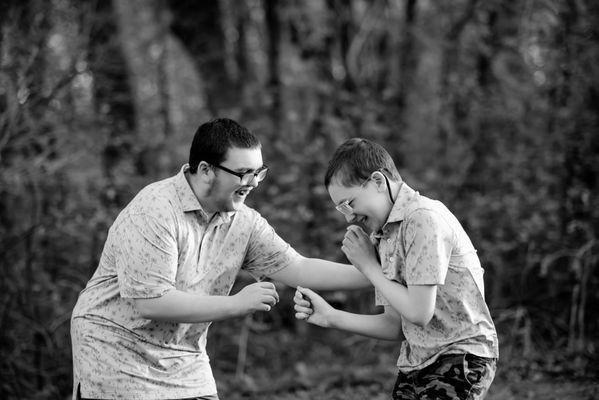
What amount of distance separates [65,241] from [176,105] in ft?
9.54

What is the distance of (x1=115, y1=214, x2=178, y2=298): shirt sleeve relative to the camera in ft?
10.1

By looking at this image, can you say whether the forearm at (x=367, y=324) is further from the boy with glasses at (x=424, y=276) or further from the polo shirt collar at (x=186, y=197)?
the polo shirt collar at (x=186, y=197)

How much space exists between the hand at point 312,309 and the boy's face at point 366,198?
1.67ft

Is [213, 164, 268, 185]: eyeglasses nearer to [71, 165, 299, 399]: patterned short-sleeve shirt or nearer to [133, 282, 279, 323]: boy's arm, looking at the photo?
[71, 165, 299, 399]: patterned short-sleeve shirt

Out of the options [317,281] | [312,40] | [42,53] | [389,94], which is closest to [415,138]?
[389,94]

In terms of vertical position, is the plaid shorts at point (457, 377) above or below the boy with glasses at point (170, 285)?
below

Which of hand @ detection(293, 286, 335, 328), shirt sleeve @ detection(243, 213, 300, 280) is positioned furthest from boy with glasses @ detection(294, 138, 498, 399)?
shirt sleeve @ detection(243, 213, 300, 280)

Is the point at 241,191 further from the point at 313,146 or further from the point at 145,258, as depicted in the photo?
the point at 313,146

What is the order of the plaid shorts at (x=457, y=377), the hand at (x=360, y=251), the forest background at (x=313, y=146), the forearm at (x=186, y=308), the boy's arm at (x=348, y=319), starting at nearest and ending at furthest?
the plaid shorts at (x=457, y=377) → the forearm at (x=186, y=308) → the hand at (x=360, y=251) → the boy's arm at (x=348, y=319) → the forest background at (x=313, y=146)

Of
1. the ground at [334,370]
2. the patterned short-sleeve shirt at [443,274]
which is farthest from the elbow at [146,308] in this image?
the ground at [334,370]

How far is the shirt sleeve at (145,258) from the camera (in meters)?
3.09

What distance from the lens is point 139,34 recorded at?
32.4 feet

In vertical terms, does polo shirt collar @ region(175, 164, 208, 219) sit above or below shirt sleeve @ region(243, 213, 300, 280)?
above

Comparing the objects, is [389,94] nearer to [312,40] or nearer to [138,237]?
[312,40]
